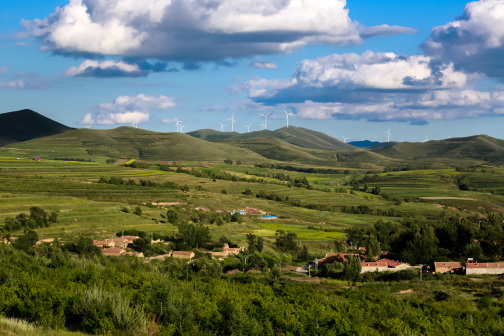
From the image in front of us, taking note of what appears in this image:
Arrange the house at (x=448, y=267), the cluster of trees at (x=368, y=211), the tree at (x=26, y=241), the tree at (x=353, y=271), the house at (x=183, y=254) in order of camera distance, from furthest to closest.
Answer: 1. the cluster of trees at (x=368, y=211)
2. the house at (x=183, y=254)
3. the tree at (x=26, y=241)
4. the house at (x=448, y=267)
5. the tree at (x=353, y=271)

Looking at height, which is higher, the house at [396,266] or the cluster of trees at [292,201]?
the cluster of trees at [292,201]

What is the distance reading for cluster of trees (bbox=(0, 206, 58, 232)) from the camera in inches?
3366

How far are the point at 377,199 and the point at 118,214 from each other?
8591 centimetres

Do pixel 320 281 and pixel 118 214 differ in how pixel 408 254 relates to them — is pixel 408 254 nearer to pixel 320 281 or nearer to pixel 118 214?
pixel 320 281

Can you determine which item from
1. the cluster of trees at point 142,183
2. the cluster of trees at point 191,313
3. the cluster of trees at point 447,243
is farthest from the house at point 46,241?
the cluster of trees at point 142,183

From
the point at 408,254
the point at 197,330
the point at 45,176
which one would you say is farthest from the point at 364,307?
the point at 45,176

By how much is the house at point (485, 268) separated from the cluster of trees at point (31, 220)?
6342 centimetres

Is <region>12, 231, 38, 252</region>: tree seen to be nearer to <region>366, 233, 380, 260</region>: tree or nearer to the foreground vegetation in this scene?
the foreground vegetation

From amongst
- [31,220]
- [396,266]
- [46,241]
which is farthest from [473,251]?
[31,220]

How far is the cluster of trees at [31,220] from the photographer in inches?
3366

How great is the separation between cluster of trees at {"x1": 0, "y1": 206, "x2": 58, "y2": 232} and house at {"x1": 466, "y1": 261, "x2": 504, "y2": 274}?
6342 cm

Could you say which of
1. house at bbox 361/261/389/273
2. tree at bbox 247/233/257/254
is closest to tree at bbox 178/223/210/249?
tree at bbox 247/233/257/254

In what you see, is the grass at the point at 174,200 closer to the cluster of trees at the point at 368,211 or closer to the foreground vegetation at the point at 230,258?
the foreground vegetation at the point at 230,258

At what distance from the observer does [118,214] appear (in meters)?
103
